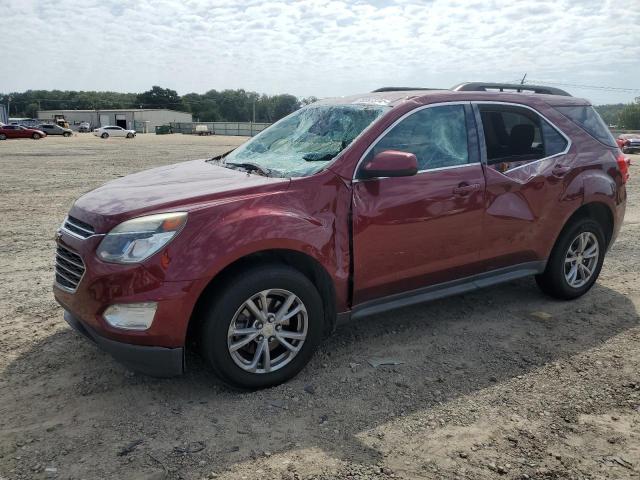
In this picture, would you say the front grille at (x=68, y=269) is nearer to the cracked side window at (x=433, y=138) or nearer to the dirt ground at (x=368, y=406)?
the dirt ground at (x=368, y=406)

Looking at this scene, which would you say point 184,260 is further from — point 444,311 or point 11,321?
point 444,311

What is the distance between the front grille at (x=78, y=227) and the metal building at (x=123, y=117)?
331 ft

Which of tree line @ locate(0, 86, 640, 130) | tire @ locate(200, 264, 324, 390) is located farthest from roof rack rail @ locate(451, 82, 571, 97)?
tree line @ locate(0, 86, 640, 130)

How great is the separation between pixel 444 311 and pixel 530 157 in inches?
60.7

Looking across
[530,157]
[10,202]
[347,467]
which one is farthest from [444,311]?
[10,202]

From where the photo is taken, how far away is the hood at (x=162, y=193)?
324 centimetres

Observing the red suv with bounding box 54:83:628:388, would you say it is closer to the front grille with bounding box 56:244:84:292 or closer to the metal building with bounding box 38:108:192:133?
the front grille with bounding box 56:244:84:292

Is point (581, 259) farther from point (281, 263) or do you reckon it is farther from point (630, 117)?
point (630, 117)

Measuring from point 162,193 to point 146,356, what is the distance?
41.4 inches

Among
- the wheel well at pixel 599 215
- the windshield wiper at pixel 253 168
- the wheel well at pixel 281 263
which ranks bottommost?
the wheel well at pixel 281 263

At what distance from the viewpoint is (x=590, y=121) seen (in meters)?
5.14

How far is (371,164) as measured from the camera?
144 inches

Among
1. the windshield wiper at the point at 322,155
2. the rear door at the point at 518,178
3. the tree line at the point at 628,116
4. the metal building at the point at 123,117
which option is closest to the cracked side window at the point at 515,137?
the rear door at the point at 518,178

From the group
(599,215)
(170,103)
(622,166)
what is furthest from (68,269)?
(170,103)
